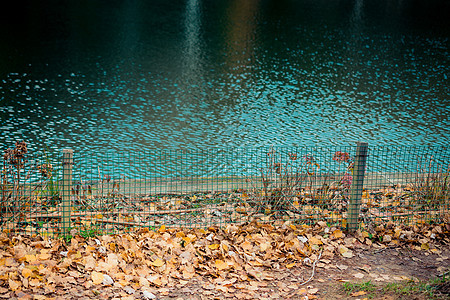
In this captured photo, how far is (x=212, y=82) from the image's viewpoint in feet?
49.5

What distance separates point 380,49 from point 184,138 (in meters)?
15.2

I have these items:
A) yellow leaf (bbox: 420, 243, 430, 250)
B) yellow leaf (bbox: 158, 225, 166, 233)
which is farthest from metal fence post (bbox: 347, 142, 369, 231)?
yellow leaf (bbox: 158, 225, 166, 233)

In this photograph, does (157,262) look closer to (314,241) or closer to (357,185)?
(314,241)

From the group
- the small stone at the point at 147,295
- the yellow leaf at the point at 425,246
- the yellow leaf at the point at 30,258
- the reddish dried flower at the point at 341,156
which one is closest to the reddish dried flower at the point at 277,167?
the reddish dried flower at the point at 341,156

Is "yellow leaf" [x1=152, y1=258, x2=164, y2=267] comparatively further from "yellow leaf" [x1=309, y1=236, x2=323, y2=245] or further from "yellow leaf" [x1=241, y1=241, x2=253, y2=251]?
"yellow leaf" [x1=309, y1=236, x2=323, y2=245]

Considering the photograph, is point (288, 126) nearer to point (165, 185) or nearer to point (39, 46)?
point (165, 185)

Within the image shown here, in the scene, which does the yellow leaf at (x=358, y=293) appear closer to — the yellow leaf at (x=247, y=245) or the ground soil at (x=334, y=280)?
the ground soil at (x=334, y=280)

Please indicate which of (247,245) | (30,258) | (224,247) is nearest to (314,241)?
(247,245)

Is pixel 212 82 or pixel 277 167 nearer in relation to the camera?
pixel 277 167

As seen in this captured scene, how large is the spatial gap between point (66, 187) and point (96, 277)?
1174 mm

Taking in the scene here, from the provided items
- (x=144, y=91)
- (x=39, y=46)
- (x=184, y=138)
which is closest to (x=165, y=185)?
(x=184, y=138)

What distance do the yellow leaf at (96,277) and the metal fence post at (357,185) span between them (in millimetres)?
2987

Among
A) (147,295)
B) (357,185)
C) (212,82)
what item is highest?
(212,82)

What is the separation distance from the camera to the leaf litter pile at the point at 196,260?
14.1ft
